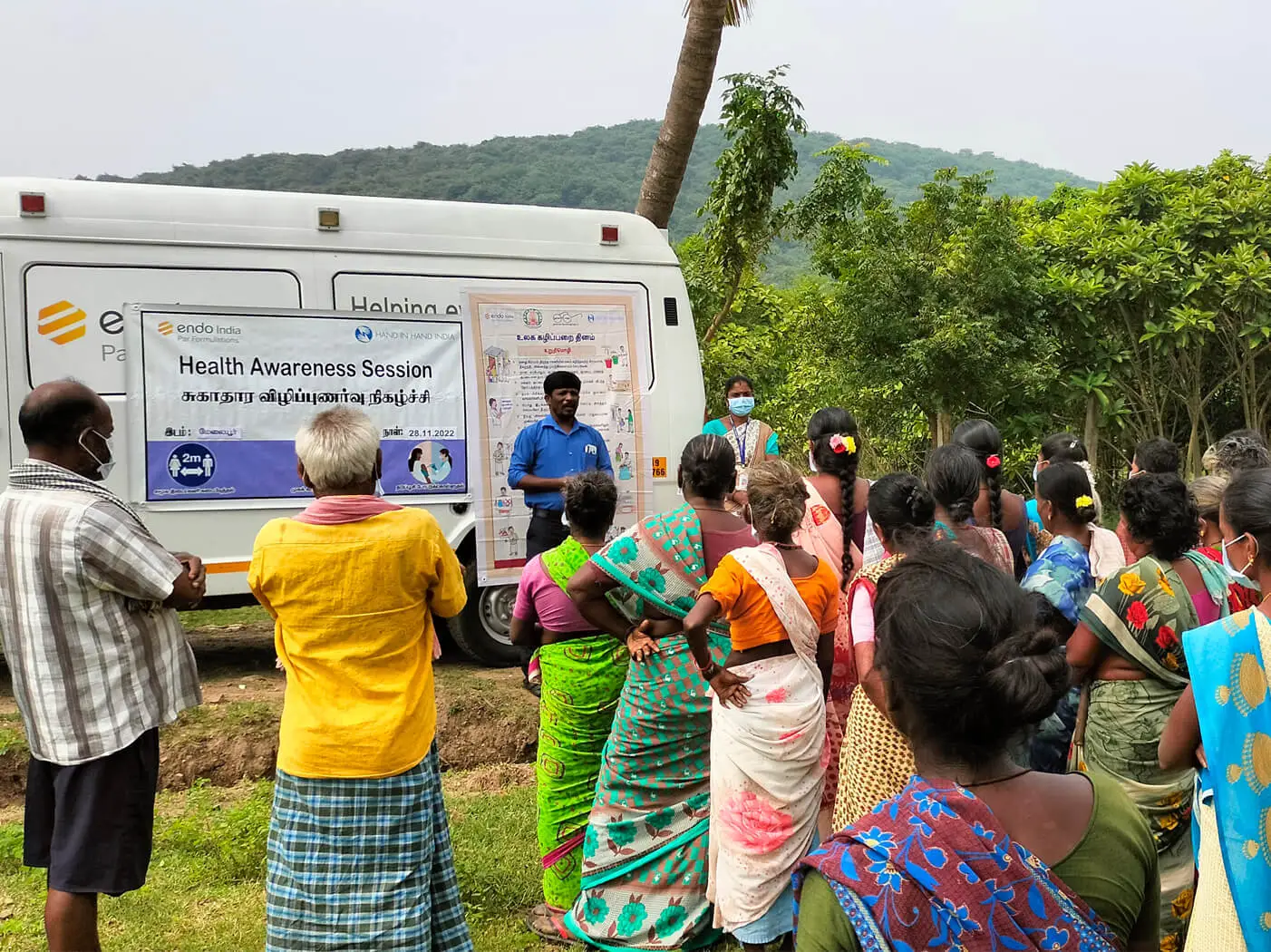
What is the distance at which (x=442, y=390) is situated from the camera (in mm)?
6570

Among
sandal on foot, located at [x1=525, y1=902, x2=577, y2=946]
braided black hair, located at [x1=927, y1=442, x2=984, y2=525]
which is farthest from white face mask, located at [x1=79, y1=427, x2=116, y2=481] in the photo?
braided black hair, located at [x1=927, y1=442, x2=984, y2=525]

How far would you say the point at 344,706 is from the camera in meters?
2.90

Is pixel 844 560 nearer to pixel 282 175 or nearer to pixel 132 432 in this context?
pixel 132 432

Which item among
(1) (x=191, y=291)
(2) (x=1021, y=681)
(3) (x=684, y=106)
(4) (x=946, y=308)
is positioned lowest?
(2) (x=1021, y=681)

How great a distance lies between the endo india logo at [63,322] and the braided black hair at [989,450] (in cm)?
445

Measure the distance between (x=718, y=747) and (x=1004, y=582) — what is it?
1.89 meters

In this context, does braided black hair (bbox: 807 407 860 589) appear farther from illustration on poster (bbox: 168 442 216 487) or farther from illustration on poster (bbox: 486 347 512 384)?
illustration on poster (bbox: 168 442 216 487)

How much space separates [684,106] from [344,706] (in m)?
7.35

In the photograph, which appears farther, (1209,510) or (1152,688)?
(1209,510)

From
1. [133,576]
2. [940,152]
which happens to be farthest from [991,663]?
[940,152]

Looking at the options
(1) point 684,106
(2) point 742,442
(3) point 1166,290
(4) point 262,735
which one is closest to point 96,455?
(4) point 262,735

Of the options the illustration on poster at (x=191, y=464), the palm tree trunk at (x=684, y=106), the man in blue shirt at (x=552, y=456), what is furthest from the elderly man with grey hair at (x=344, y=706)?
the palm tree trunk at (x=684, y=106)

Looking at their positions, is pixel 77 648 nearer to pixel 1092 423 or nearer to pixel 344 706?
pixel 344 706

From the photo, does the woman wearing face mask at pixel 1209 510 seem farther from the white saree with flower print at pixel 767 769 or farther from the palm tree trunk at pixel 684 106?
the palm tree trunk at pixel 684 106
